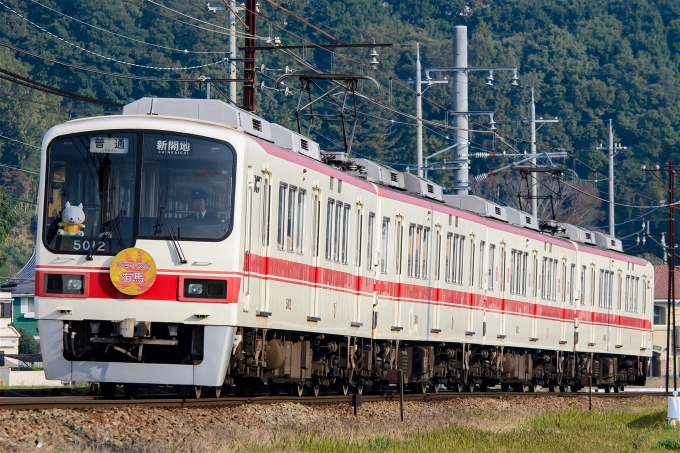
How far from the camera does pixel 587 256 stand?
34.7 m

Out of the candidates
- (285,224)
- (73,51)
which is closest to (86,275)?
(285,224)

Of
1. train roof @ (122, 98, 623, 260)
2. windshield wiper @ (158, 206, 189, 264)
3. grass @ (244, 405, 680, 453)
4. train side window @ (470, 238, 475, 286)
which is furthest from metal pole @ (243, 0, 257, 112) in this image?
windshield wiper @ (158, 206, 189, 264)

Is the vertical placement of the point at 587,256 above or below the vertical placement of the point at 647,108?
below

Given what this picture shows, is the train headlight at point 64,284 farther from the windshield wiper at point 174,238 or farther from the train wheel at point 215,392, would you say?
the train wheel at point 215,392

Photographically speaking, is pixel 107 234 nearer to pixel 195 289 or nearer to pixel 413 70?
pixel 195 289

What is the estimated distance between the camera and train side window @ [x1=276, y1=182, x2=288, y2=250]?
18.0 metres

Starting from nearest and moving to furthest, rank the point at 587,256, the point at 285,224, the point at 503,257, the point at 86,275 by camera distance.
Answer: the point at 86,275 < the point at 285,224 < the point at 503,257 < the point at 587,256

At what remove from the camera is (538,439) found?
1772 cm

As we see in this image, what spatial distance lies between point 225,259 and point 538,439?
4364 millimetres

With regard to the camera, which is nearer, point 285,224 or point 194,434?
point 194,434

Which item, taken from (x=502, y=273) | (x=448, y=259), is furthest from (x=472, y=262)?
(x=502, y=273)

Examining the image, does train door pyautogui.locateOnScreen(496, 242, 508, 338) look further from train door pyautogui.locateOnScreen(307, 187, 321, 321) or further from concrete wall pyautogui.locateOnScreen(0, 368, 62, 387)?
concrete wall pyautogui.locateOnScreen(0, 368, 62, 387)

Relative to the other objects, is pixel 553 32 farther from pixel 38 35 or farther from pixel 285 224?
pixel 285 224

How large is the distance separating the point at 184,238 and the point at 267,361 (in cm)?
264
